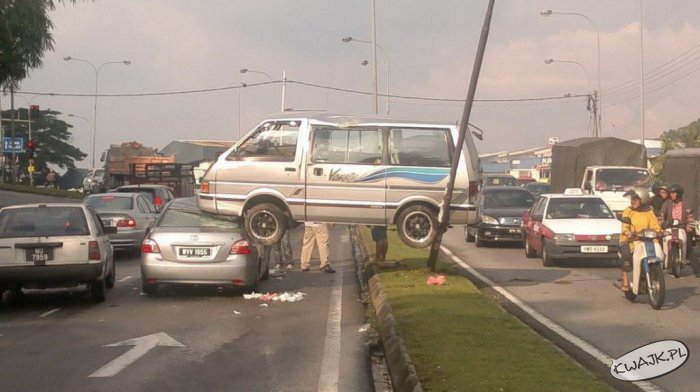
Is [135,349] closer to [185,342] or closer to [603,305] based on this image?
[185,342]

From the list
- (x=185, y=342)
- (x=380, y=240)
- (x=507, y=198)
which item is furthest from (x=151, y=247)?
(x=507, y=198)

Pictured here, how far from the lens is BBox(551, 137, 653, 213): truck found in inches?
1054

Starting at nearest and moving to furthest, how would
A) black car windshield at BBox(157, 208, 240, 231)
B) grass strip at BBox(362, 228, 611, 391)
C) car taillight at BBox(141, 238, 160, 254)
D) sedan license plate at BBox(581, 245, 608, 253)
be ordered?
grass strip at BBox(362, 228, 611, 391) < car taillight at BBox(141, 238, 160, 254) < black car windshield at BBox(157, 208, 240, 231) < sedan license plate at BBox(581, 245, 608, 253)

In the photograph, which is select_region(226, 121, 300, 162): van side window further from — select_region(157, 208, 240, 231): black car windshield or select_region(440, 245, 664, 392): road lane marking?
select_region(440, 245, 664, 392): road lane marking

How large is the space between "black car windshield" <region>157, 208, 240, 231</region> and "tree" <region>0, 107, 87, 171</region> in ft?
250

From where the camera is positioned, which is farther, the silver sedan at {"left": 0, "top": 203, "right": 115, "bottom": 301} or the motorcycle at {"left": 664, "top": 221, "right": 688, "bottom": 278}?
the motorcycle at {"left": 664, "top": 221, "right": 688, "bottom": 278}

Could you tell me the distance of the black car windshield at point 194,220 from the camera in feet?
48.1

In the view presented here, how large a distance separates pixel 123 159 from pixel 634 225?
3711 cm

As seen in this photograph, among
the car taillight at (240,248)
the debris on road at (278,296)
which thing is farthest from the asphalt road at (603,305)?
the car taillight at (240,248)

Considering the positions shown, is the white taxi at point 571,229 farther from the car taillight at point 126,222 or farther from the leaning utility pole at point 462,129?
the car taillight at point 126,222

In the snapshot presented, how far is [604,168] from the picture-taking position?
27.5 meters

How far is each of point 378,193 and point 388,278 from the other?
201 centimetres

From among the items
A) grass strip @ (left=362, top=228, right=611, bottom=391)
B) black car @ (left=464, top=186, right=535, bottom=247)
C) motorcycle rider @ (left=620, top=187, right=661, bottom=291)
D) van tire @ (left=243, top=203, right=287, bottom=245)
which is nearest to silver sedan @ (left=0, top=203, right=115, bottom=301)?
van tire @ (left=243, top=203, right=287, bottom=245)

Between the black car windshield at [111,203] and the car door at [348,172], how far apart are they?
992 cm
